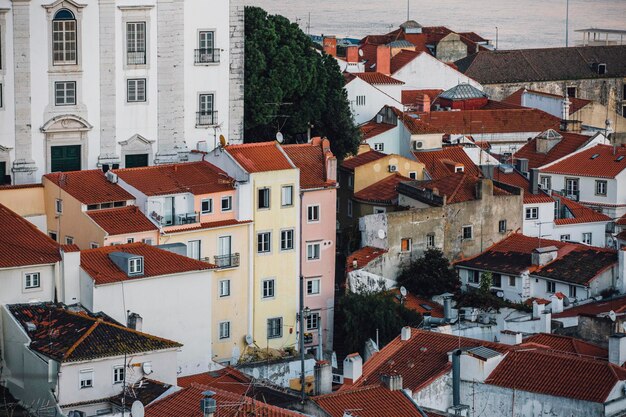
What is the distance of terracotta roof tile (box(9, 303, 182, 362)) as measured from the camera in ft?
118

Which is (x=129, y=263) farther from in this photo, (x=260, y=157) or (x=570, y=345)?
(x=570, y=345)

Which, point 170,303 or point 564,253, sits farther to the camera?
point 564,253

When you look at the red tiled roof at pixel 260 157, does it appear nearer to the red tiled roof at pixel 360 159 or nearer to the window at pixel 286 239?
the window at pixel 286 239

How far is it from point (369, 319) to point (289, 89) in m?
7.58

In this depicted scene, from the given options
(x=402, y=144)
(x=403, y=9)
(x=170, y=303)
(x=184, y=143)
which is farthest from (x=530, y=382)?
(x=403, y=9)

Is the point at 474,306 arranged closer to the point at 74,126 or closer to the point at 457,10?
the point at 74,126

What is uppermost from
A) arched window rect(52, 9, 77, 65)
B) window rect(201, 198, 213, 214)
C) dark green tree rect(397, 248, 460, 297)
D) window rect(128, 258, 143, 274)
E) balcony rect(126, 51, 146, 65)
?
arched window rect(52, 9, 77, 65)

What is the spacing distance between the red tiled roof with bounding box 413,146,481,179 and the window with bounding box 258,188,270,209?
8.94 meters

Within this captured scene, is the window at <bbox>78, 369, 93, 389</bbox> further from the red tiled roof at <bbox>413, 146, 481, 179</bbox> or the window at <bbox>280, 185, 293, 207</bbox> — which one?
the red tiled roof at <bbox>413, 146, 481, 179</bbox>

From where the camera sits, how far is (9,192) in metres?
44.5

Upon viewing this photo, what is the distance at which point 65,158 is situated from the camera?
47.2m

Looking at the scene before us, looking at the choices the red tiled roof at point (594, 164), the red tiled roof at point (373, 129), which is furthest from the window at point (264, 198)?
the red tiled roof at point (594, 164)

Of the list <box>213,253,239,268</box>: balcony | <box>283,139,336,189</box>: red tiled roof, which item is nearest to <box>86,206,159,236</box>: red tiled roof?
<box>213,253,239,268</box>: balcony

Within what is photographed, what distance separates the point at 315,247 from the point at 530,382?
1085 centimetres
